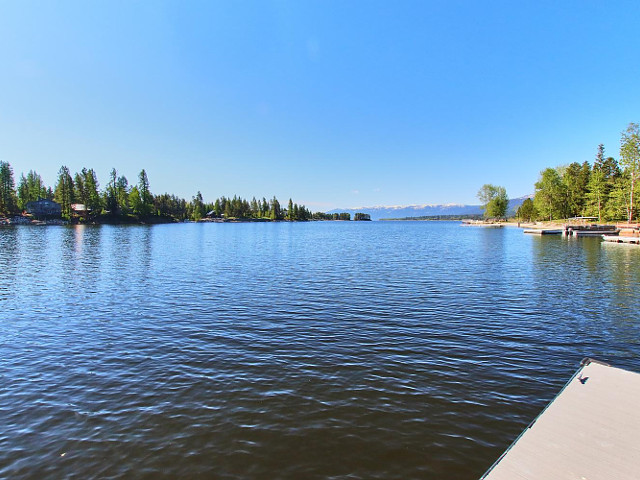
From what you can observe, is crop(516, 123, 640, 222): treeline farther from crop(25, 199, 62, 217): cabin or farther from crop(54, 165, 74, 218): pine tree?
crop(25, 199, 62, 217): cabin

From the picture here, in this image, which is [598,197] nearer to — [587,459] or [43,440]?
[587,459]

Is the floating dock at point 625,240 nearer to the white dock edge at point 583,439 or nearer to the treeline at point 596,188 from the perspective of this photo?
the treeline at point 596,188

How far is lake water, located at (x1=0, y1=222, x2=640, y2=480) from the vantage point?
8102mm

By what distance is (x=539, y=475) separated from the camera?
6.11 meters

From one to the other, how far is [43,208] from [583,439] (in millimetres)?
223031

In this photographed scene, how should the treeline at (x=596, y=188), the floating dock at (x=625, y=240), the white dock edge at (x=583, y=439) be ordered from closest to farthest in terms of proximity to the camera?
the white dock edge at (x=583, y=439)
the floating dock at (x=625, y=240)
the treeline at (x=596, y=188)

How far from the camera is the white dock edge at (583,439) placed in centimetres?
619

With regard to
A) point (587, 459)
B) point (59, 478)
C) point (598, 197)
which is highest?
point (598, 197)

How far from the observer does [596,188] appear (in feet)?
356

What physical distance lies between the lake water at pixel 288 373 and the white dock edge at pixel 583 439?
1178 millimetres

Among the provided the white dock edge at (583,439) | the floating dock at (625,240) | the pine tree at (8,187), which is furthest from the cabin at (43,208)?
the floating dock at (625,240)

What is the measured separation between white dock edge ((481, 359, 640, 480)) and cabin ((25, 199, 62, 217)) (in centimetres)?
22097

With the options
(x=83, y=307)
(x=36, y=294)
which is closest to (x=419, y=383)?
(x=83, y=307)

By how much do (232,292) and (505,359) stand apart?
19103mm
